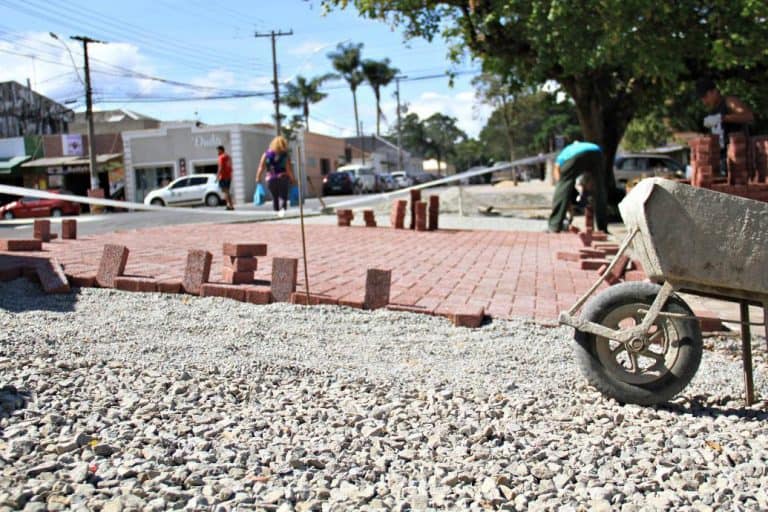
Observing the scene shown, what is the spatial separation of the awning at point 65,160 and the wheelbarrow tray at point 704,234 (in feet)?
146

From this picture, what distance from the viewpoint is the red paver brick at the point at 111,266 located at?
559cm

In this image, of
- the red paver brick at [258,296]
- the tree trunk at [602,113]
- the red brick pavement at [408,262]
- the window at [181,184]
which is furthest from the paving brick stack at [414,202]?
the window at [181,184]

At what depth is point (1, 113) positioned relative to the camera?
45.2 m

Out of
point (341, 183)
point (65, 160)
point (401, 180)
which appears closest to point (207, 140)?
point (341, 183)

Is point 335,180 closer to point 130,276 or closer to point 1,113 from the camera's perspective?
point 1,113

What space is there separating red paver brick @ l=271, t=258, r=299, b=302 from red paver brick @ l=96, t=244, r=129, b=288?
1.23 metres

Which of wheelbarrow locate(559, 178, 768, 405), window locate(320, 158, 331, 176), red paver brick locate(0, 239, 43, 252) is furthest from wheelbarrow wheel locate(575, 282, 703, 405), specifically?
window locate(320, 158, 331, 176)

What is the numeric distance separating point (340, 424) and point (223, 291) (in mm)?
2527

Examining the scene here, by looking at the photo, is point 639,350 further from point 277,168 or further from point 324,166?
point 324,166

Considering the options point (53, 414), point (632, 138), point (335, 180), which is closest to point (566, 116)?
point (632, 138)

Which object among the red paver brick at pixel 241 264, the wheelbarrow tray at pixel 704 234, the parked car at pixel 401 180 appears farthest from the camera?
the parked car at pixel 401 180

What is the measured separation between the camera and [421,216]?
1239cm

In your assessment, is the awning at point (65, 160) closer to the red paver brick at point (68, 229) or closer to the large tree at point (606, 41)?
the large tree at point (606, 41)

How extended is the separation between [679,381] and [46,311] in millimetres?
3821
